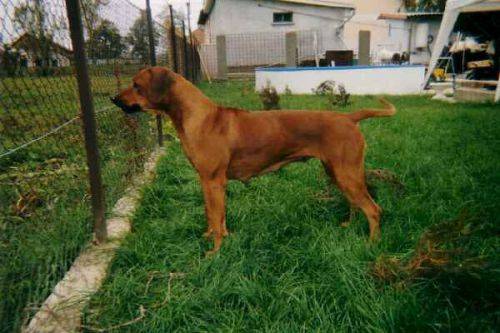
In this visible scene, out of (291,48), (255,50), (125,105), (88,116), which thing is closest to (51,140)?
(125,105)

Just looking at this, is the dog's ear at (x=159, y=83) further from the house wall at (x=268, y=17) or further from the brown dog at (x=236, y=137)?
the house wall at (x=268, y=17)

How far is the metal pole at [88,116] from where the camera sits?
261cm

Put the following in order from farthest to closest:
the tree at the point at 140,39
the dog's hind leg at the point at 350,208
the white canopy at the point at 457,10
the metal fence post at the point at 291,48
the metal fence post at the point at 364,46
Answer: the metal fence post at the point at 291,48 → the metal fence post at the point at 364,46 → the white canopy at the point at 457,10 → the tree at the point at 140,39 → the dog's hind leg at the point at 350,208

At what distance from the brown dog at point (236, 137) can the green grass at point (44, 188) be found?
27.9 inches

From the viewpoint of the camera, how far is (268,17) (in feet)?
72.9

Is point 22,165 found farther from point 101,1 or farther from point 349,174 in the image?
point 349,174

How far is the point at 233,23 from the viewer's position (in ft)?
73.1

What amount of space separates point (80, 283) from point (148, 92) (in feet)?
4.56

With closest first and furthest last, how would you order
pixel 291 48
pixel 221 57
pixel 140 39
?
pixel 140 39 → pixel 291 48 → pixel 221 57

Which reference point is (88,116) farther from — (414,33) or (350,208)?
(414,33)

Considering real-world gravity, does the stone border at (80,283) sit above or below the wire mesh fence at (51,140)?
below

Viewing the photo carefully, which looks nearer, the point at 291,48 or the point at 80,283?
the point at 80,283

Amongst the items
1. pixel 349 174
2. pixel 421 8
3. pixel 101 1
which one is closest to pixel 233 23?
pixel 421 8

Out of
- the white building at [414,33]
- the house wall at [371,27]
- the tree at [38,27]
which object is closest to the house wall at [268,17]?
the house wall at [371,27]
